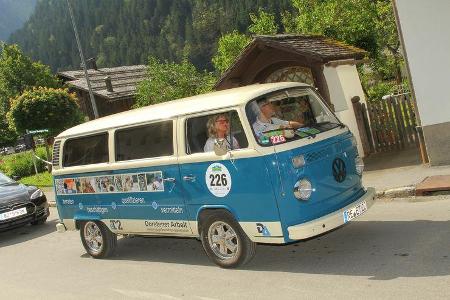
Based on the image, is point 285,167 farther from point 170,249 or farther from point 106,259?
point 106,259

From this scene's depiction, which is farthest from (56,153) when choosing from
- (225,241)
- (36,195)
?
(36,195)

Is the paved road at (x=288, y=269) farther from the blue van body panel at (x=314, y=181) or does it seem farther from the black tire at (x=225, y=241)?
the blue van body panel at (x=314, y=181)

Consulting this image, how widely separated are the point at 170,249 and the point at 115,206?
1.19 m

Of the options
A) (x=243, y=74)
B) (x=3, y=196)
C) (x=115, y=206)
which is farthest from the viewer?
(x=243, y=74)

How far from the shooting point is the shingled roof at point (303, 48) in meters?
12.4

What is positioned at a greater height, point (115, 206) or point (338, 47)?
point (338, 47)

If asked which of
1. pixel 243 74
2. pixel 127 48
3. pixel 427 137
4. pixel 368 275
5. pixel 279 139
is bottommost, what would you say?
pixel 368 275

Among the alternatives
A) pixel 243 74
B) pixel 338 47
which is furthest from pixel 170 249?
pixel 338 47

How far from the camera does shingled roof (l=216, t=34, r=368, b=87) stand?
1245 centimetres

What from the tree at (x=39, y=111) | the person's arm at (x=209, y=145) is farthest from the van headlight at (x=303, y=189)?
the tree at (x=39, y=111)

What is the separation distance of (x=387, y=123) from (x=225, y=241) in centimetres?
781

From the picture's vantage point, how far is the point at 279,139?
6094 millimetres

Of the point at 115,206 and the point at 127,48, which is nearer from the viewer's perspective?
the point at 115,206

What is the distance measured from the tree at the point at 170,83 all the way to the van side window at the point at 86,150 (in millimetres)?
16312
